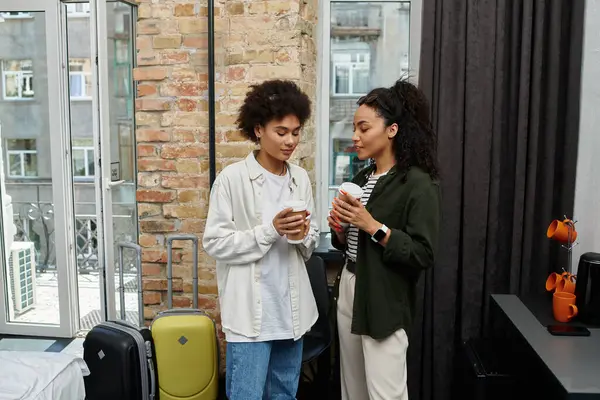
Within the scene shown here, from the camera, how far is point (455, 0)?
2488 mm

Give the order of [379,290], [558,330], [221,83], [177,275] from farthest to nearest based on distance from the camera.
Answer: [177,275] < [221,83] < [558,330] < [379,290]

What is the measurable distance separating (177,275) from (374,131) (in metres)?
1.41

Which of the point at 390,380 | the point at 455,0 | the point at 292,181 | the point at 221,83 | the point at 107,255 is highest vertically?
the point at 455,0

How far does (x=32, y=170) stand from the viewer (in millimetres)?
3994

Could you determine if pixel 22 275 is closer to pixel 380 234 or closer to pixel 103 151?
pixel 103 151

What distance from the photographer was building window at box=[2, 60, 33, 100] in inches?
Answer: 143

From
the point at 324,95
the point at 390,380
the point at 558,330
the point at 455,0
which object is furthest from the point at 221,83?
the point at 558,330

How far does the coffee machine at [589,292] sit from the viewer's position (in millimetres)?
2080

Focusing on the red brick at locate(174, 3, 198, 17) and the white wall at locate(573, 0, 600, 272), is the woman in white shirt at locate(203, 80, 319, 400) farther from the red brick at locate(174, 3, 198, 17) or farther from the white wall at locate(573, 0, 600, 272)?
the white wall at locate(573, 0, 600, 272)

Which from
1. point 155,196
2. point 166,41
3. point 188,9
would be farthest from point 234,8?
point 155,196

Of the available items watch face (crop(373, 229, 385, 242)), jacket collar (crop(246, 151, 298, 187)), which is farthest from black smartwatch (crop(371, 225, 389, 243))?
jacket collar (crop(246, 151, 298, 187))

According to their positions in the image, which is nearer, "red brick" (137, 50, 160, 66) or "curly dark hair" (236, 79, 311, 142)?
"curly dark hair" (236, 79, 311, 142)

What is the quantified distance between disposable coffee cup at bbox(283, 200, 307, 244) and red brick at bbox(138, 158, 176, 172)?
3.82ft

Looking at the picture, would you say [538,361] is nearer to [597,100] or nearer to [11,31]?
[597,100]
